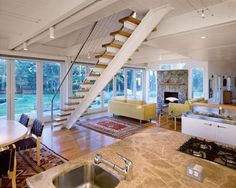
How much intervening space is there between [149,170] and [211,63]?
7.92 metres

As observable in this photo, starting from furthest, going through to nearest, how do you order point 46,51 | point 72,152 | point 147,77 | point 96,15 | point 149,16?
1. point 147,77
2. point 46,51
3. point 72,152
4. point 96,15
5. point 149,16

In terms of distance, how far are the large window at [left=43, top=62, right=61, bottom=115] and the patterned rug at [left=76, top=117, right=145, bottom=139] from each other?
139cm

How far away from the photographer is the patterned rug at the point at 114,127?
468 cm

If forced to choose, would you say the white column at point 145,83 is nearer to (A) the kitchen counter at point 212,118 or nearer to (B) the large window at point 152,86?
(B) the large window at point 152,86

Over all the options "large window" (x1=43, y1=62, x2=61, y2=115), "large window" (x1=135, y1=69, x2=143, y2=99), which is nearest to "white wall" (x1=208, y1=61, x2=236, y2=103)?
"large window" (x1=135, y1=69, x2=143, y2=99)

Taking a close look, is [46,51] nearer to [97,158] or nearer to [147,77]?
[97,158]

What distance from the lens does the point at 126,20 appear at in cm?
271

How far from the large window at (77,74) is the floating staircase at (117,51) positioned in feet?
7.39

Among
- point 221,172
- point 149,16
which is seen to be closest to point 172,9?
point 149,16

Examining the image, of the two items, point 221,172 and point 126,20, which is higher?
point 126,20

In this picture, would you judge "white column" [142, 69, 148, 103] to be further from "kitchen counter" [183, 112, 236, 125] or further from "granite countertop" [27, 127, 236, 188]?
"granite countertop" [27, 127, 236, 188]

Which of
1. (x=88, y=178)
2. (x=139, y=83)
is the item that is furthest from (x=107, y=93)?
(x=88, y=178)

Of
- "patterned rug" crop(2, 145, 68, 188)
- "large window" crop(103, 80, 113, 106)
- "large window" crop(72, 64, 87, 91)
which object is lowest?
"patterned rug" crop(2, 145, 68, 188)

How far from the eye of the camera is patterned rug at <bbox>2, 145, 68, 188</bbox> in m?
2.43
